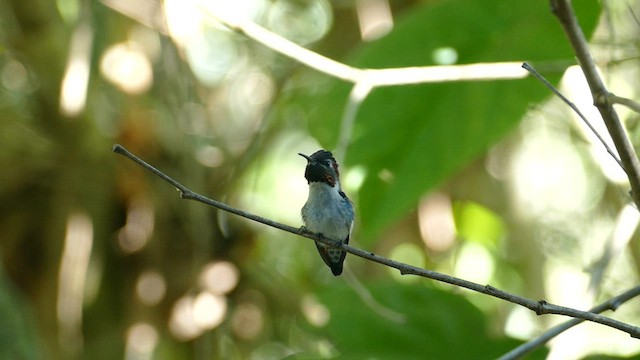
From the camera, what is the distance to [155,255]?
4320 mm

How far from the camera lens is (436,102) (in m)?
3.60

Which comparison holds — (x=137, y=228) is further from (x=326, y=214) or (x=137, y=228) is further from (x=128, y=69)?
(x=326, y=214)

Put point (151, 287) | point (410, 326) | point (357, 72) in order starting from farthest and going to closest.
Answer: point (151, 287) → point (410, 326) → point (357, 72)

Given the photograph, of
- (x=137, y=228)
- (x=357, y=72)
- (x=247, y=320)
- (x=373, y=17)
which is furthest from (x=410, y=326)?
(x=373, y=17)

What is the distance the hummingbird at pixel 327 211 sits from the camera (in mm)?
2709

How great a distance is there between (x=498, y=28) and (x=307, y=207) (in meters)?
1.23

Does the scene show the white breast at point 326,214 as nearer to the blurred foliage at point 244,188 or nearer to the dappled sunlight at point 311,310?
the blurred foliage at point 244,188

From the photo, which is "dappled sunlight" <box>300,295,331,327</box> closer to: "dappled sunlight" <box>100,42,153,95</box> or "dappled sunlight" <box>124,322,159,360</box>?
"dappled sunlight" <box>124,322,159,360</box>

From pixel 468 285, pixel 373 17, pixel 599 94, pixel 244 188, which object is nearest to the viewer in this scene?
pixel 599 94

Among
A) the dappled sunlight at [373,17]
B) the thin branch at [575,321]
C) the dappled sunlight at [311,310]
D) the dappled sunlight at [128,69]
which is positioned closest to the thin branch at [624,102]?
the thin branch at [575,321]

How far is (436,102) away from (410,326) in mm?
913

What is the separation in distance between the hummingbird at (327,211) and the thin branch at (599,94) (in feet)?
4.06

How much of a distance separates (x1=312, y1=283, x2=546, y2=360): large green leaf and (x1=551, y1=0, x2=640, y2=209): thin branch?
1.84 meters

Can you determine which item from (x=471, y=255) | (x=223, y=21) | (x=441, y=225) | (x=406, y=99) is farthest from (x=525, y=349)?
(x=471, y=255)
